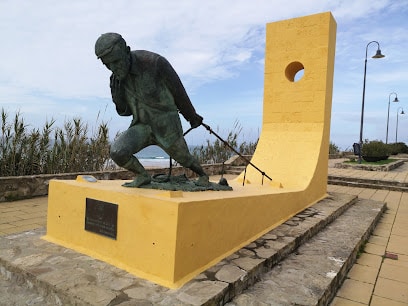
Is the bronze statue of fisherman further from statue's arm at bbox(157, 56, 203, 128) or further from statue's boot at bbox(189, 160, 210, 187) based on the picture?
statue's boot at bbox(189, 160, 210, 187)

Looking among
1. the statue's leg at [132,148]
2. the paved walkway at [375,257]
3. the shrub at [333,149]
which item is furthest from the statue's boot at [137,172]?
the shrub at [333,149]

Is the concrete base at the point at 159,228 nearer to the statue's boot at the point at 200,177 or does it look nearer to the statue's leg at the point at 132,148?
the statue's leg at the point at 132,148

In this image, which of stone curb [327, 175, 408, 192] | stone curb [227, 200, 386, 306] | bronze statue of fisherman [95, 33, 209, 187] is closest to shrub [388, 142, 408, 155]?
stone curb [327, 175, 408, 192]

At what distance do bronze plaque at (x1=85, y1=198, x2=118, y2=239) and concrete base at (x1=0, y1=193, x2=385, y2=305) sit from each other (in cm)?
24

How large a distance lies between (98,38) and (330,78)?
445cm

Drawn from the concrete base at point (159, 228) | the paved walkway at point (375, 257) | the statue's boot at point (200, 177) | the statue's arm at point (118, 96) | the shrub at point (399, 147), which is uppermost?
the shrub at point (399, 147)

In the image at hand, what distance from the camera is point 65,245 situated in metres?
2.74

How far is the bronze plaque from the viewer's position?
2.41m

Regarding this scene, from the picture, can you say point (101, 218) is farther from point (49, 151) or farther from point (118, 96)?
point (49, 151)

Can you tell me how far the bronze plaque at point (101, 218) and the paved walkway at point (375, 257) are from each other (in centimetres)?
Answer: 151

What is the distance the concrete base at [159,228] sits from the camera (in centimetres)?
210

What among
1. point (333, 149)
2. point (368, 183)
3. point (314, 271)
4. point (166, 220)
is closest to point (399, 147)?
point (333, 149)

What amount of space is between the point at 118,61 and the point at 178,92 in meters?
0.61

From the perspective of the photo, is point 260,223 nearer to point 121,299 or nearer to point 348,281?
point 348,281
